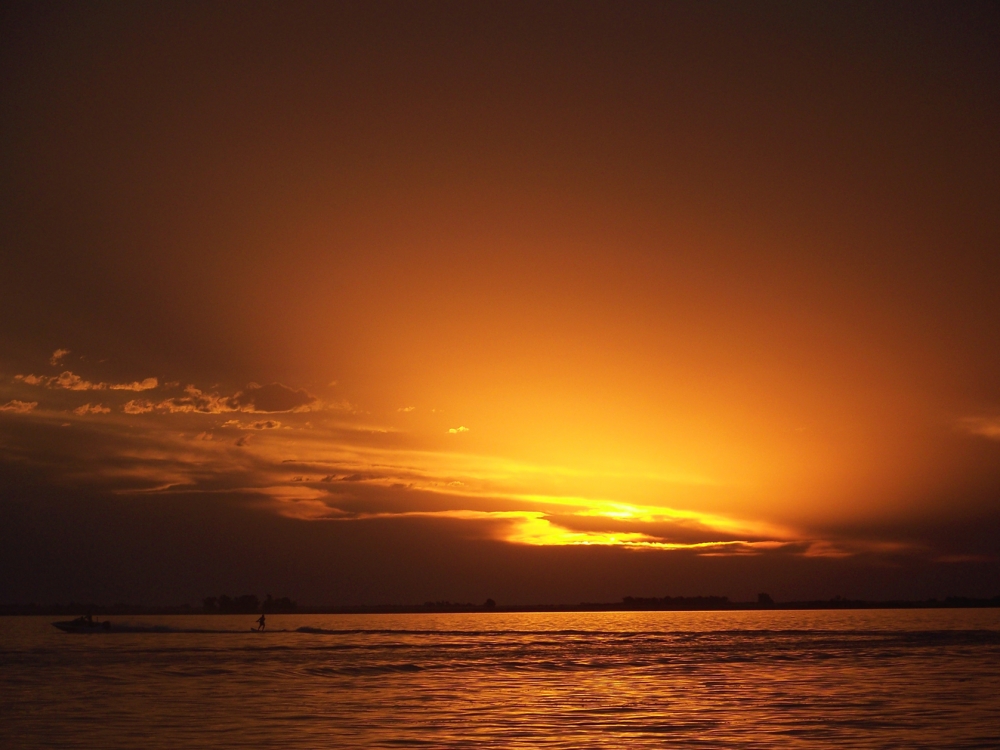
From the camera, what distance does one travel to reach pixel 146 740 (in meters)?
27.8

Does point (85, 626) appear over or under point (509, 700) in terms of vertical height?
under

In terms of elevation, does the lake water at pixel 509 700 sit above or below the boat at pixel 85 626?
above

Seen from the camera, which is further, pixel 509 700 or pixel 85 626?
pixel 85 626

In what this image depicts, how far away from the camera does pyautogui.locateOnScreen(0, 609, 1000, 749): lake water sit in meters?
27.3

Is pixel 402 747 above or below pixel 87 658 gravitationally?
above

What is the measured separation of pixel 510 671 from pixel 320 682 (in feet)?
36.2

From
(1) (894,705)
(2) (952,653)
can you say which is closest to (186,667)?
(1) (894,705)

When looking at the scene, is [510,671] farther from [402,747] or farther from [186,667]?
[402,747]

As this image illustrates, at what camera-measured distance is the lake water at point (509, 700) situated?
2730 centimetres

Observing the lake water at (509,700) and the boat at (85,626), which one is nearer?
the lake water at (509,700)

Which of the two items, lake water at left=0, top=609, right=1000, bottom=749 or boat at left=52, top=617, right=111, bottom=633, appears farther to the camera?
boat at left=52, top=617, right=111, bottom=633

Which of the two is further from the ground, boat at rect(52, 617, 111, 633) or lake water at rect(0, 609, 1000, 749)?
lake water at rect(0, 609, 1000, 749)

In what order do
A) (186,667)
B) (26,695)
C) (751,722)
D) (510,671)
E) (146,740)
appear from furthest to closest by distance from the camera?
(186,667), (510,671), (26,695), (751,722), (146,740)

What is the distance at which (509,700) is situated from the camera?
3641cm
